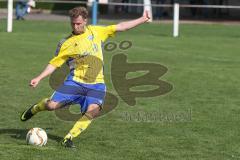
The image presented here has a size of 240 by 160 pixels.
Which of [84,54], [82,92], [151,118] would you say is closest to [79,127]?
[82,92]

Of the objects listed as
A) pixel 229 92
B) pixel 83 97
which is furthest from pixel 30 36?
pixel 83 97

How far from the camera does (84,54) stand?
8.49m

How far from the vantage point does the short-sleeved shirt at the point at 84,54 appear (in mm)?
8469

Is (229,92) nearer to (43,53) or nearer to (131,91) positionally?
(131,91)

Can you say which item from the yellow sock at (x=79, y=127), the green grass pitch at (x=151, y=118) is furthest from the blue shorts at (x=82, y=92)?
the green grass pitch at (x=151, y=118)

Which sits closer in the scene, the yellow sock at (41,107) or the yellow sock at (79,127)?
the yellow sock at (79,127)

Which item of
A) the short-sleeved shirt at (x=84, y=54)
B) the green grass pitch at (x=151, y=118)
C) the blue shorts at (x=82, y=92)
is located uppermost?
the short-sleeved shirt at (x=84, y=54)

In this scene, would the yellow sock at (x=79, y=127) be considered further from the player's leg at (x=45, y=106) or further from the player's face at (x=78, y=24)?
the player's face at (x=78, y=24)

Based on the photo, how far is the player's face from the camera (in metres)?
8.12

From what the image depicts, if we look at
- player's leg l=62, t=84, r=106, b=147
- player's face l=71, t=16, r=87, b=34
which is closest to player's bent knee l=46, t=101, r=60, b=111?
player's leg l=62, t=84, r=106, b=147

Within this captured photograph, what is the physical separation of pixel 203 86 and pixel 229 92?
3.09 feet

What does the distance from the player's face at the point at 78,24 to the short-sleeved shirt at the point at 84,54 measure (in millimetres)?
115

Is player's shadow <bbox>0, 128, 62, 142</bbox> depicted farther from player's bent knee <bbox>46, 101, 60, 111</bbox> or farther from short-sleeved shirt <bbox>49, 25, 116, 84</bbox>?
short-sleeved shirt <bbox>49, 25, 116, 84</bbox>

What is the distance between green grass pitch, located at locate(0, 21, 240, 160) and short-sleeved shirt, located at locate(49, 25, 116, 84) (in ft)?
2.77
